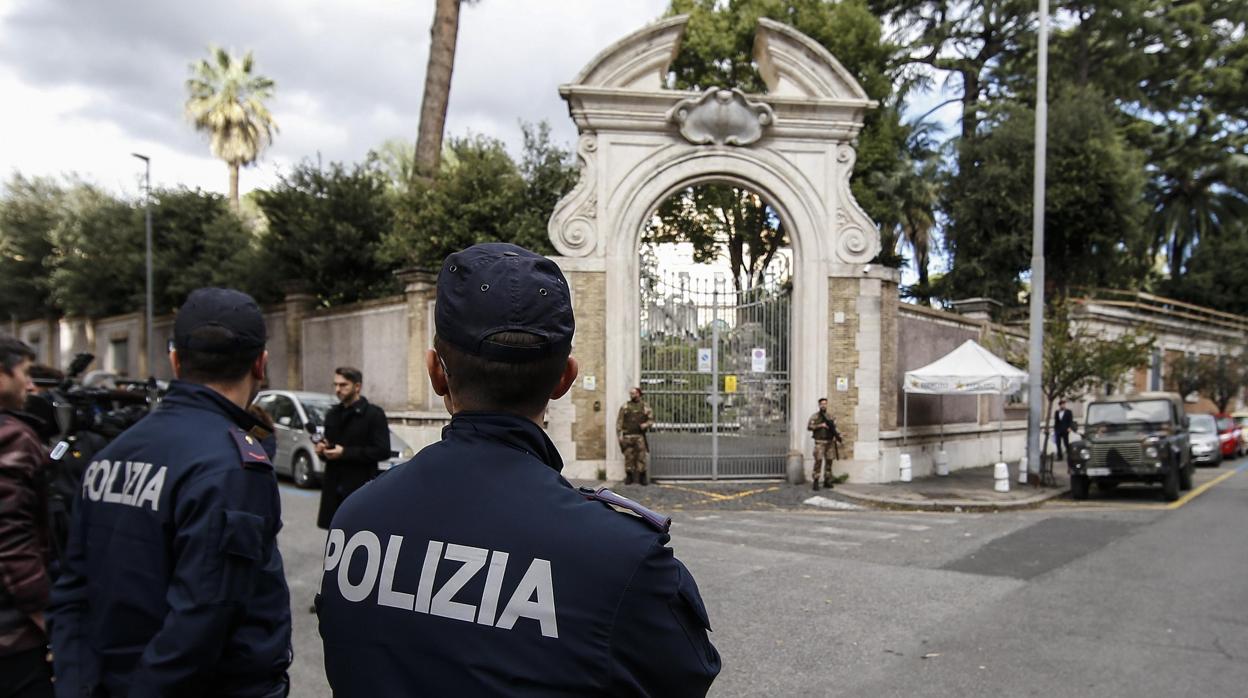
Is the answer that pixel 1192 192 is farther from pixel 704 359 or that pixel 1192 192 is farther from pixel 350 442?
pixel 350 442

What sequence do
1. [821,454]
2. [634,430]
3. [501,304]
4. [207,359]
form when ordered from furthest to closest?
1. [821,454]
2. [634,430]
3. [207,359]
4. [501,304]

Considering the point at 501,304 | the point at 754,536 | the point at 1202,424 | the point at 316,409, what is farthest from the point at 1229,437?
the point at 501,304

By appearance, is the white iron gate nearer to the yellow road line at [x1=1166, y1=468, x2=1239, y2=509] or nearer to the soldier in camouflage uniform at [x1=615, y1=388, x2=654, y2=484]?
the soldier in camouflage uniform at [x1=615, y1=388, x2=654, y2=484]

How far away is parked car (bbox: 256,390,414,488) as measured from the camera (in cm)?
1359

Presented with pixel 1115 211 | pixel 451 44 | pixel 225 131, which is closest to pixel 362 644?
pixel 451 44

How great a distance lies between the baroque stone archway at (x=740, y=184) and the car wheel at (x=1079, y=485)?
334 cm

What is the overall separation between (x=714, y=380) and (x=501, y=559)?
1377 centimetres

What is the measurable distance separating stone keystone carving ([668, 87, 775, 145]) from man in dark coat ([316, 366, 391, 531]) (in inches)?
394

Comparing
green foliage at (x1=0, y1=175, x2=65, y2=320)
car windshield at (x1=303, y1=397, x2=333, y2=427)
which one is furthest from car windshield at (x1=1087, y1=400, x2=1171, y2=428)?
green foliage at (x1=0, y1=175, x2=65, y2=320)

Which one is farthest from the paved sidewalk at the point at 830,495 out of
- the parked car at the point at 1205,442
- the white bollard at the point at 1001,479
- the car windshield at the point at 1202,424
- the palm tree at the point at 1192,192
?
the palm tree at the point at 1192,192

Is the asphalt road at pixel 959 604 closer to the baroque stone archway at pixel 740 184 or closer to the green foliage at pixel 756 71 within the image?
the baroque stone archway at pixel 740 184

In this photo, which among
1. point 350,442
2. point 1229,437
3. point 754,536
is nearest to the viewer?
point 350,442

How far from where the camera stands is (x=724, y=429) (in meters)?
15.2

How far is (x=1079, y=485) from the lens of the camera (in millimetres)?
14516
